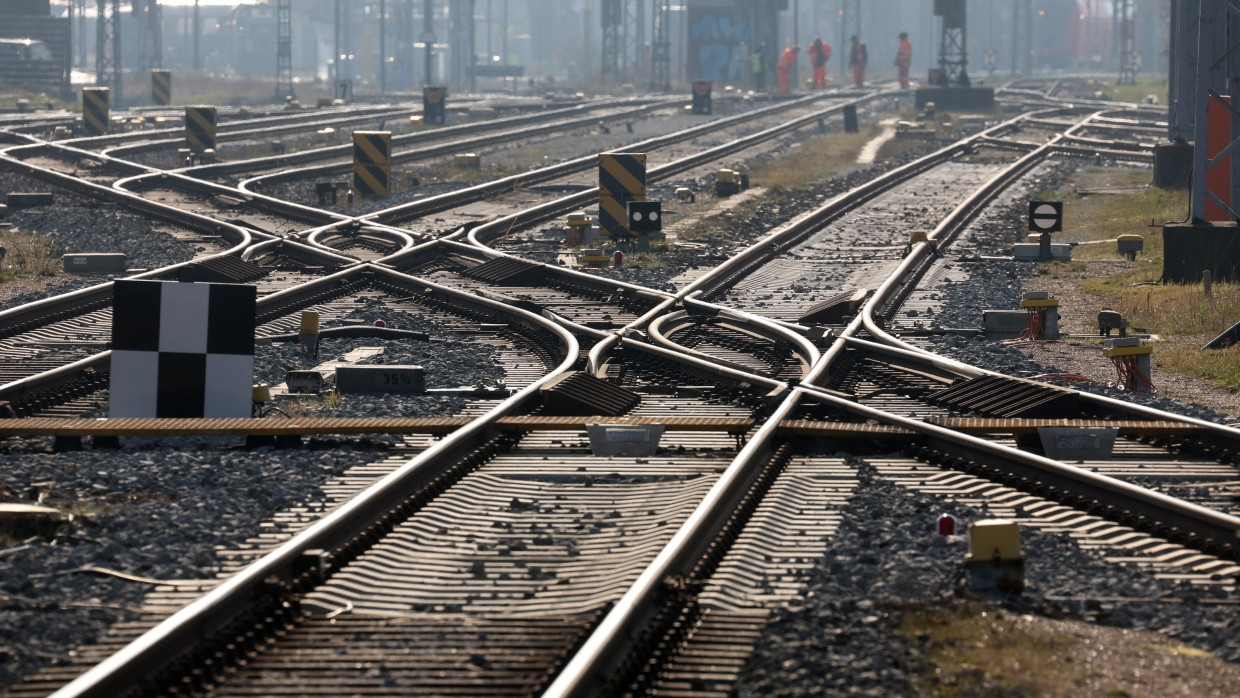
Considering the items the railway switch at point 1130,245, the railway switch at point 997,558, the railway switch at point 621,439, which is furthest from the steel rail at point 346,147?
the railway switch at point 997,558

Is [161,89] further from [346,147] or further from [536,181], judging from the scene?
[536,181]

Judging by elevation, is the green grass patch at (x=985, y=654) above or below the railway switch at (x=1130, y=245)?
below

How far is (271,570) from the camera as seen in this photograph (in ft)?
19.5

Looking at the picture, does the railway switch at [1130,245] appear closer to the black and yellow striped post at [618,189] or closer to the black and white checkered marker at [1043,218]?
the black and white checkered marker at [1043,218]

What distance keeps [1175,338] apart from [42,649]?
1010cm

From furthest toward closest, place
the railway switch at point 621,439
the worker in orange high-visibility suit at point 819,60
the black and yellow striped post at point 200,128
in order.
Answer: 1. the worker in orange high-visibility suit at point 819,60
2. the black and yellow striped post at point 200,128
3. the railway switch at point 621,439

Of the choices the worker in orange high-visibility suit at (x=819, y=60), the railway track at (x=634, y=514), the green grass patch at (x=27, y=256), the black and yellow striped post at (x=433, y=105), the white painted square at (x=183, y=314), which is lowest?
the railway track at (x=634, y=514)

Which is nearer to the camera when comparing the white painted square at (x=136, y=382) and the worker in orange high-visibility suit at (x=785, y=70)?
the white painted square at (x=136, y=382)

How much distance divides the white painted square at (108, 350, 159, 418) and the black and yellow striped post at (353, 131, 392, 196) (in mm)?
15823

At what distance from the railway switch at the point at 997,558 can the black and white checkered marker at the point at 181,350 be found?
14.6 ft

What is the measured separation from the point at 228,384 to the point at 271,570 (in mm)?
3449

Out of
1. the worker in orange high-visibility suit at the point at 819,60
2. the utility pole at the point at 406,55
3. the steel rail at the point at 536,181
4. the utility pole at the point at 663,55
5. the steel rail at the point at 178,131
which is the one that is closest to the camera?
the steel rail at the point at 536,181

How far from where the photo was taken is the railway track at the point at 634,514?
5.27 metres

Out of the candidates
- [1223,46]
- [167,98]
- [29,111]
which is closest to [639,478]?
[1223,46]
